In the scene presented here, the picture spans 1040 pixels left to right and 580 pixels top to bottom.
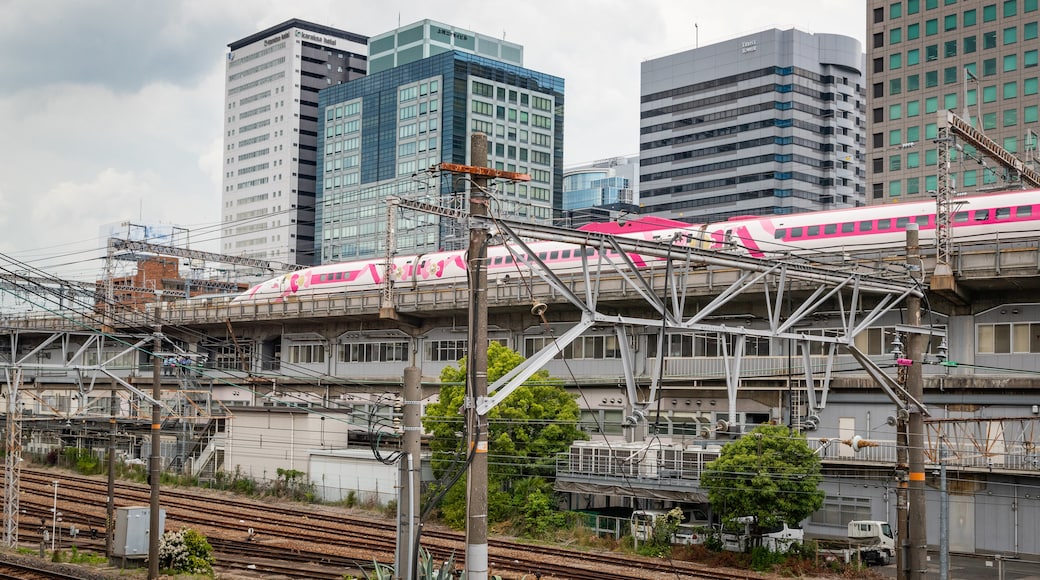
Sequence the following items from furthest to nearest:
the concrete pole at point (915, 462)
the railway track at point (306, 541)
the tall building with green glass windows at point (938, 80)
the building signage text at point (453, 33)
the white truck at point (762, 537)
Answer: the building signage text at point (453, 33), the tall building with green glass windows at point (938, 80), the white truck at point (762, 537), the railway track at point (306, 541), the concrete pole at point (915, 462)

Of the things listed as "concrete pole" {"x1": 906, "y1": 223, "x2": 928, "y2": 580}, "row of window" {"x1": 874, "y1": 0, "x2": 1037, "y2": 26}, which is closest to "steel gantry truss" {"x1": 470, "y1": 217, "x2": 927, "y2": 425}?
"concrete pole" {"x1": 906, "y1": 223, "x2": 928, "y2": 580}

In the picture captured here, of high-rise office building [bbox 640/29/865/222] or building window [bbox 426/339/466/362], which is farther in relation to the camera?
high-rise office building [bbox 640/29/865/222]

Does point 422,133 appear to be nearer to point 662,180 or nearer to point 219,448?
point 662,180

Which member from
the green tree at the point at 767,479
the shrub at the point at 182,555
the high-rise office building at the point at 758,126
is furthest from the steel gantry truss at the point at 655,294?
the high-rise office building at the point at 758,126

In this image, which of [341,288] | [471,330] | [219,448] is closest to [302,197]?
[341,288]

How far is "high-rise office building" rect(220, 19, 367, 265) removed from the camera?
188625mm

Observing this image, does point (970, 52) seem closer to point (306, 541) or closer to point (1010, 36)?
point (1010, 36)

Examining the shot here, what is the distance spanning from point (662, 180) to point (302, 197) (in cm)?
6497

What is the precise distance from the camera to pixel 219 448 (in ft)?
209

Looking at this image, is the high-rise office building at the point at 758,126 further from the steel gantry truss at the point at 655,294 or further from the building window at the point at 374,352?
the steel gantry truss at the point at 655,294

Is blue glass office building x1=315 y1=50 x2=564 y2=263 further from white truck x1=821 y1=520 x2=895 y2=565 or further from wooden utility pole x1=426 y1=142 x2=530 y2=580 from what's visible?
wooden utility pole x1=426 y1=142 x2=530 y2=580

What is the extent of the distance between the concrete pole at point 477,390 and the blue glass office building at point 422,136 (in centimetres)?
12924

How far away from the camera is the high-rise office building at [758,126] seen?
495ft

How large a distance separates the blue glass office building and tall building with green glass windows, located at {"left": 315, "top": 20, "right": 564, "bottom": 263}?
0.51 ft
